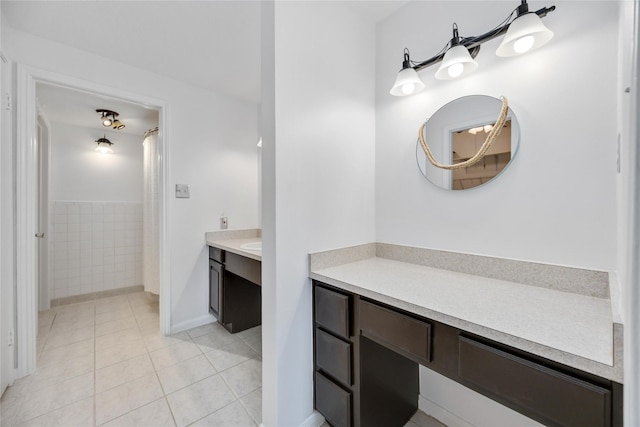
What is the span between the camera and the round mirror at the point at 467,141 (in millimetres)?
1194

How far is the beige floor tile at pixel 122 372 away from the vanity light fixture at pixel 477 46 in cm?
248

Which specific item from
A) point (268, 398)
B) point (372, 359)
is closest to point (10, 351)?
point (268, 398)

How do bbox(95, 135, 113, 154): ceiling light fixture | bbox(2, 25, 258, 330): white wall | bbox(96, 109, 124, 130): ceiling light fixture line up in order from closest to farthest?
bbox(2, 25, 258, 330): white wall < bbox(96, 109, 124, 130): ceiling light fixture < bbox(95, 135, 113, 154): ceiling light fixture

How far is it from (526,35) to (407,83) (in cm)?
50

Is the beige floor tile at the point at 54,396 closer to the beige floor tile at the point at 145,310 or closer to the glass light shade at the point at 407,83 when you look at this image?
the beige floor tile at the point at 145,310

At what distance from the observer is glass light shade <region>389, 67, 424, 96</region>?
1.36 meters

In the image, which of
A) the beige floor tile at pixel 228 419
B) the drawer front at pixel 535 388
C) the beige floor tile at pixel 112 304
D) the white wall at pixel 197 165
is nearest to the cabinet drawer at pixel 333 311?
the drawer front at pixel 535 388

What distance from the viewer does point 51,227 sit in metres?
3.03

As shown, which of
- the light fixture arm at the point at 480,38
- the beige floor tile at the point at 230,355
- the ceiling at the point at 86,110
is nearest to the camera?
the light fixture arm at the point at 480,38

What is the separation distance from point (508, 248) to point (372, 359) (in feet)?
2.66

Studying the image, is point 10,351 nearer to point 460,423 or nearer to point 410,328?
point 410,328

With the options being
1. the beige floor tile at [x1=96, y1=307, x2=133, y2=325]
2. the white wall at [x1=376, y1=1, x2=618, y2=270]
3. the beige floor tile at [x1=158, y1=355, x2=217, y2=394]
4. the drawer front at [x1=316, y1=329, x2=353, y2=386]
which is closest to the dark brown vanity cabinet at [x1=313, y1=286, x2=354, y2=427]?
the drawer front at [x1=316, y1=329, x2=353, y2=386]

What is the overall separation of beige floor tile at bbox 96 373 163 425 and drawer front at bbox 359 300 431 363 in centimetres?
145

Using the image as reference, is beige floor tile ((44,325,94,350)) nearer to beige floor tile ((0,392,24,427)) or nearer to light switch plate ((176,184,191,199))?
beige floor tile ((0,392,24,427))
